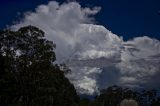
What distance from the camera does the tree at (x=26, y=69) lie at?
168 ft

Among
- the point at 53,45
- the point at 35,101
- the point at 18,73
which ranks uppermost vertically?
the point at 53,45

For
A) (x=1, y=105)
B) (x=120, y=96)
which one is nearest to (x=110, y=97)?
(x=120, y=96)

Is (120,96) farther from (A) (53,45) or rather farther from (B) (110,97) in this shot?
(A) (53,45)

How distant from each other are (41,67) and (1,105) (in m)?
9.49

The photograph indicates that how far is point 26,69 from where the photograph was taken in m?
50.9

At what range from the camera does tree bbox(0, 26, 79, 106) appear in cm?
5116

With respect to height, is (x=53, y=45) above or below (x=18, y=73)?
above

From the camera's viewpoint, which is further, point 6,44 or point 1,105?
point 1,105

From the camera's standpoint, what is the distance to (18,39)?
52062 mm

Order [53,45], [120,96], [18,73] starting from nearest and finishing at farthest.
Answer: [18,73] → [53,45] → [120,96]

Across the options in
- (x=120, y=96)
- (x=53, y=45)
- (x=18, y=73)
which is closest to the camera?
(x=18, y=73)

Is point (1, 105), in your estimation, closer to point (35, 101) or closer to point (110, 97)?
point (35, 101)

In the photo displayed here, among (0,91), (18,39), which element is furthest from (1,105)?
(18,39)

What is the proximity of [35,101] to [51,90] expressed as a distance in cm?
271
